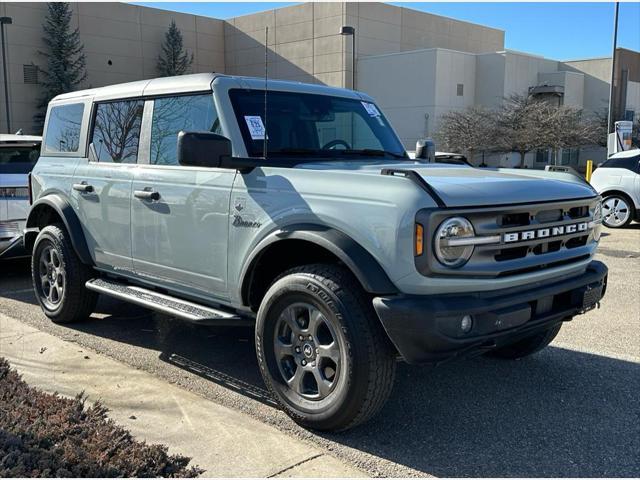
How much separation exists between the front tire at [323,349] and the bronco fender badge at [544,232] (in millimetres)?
842

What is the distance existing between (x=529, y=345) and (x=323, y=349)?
199cm

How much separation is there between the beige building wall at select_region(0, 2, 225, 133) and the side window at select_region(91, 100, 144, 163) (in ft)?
121

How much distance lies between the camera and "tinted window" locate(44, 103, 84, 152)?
19.3 feet

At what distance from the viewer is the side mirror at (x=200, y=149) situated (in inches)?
151

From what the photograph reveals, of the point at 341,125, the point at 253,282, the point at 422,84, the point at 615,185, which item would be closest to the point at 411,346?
the point at 253,282

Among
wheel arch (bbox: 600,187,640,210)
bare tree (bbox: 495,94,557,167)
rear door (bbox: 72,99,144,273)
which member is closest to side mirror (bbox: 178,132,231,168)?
rear door (bbox: 72,99,144,273)

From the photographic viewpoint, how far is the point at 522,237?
11.6 feet

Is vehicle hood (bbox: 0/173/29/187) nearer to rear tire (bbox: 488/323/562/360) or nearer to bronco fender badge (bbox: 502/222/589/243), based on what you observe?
rear tire (bbox: 488/323/562/360)

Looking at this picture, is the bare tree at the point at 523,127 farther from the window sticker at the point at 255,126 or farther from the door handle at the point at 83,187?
the window sticker at the point at 255,126

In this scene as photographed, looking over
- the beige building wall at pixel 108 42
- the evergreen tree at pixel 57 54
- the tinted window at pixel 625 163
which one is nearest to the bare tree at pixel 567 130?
the tinted window at pixel 625 163

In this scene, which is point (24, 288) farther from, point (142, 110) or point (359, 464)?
point (359, 464)

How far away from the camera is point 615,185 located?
13.0 meters

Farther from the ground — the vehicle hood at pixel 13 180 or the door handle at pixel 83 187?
the door handle at pixel 83 187

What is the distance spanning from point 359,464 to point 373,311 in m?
0.80
